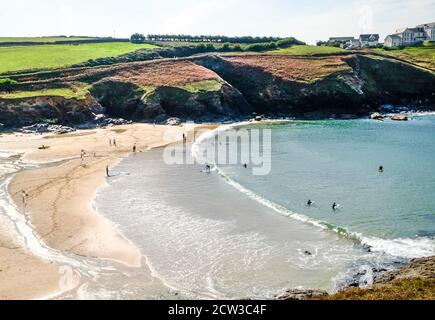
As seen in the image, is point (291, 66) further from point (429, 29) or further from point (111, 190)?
point (429, 29)

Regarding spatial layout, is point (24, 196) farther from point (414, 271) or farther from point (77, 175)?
point (414, 271)

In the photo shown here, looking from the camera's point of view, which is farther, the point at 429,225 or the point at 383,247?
the point at 429,225

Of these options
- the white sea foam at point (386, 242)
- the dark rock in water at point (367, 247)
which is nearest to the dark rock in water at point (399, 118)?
the white sea foam at point (386, 242)

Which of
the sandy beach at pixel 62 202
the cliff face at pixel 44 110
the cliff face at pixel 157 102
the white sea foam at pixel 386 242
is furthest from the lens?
the cliff face at pixel 157 102

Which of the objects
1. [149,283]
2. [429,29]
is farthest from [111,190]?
[429,29]

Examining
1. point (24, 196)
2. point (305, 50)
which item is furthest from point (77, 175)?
point (305, 50)

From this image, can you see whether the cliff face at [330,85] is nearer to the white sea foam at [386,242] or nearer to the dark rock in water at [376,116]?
the dark rock in water at [376,116]
